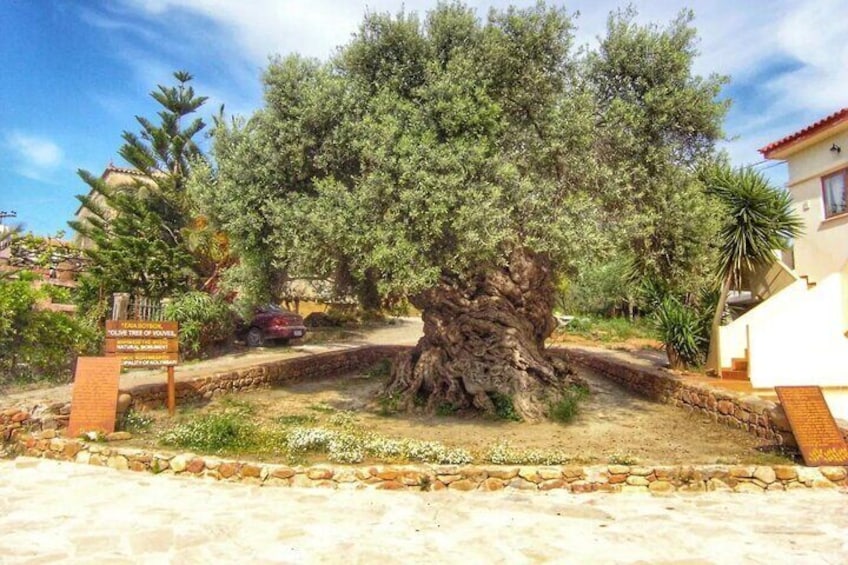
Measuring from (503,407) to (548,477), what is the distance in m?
3.93

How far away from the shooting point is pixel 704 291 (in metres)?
15.2

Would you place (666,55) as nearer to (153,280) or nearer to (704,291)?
(704,291)

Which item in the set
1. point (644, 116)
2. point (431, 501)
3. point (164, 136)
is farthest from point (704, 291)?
point (164, 136)

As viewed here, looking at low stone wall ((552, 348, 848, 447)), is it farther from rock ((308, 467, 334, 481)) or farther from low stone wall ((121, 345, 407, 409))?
low stone wall ((121, 345, 407, 409))

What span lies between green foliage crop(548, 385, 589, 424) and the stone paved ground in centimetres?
397

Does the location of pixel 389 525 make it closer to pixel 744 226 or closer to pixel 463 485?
pixel 463 485

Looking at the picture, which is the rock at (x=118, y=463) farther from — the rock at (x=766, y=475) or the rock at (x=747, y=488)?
the rock at (x=766, y=475)

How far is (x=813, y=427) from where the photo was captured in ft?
25.4

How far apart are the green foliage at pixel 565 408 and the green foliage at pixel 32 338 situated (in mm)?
10596

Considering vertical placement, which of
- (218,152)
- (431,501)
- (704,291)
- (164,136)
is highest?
(164,136)

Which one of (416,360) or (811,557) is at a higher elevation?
(416,360)

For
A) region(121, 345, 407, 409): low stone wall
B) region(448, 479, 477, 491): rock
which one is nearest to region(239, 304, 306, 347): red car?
region(121, 345, 407, 409): low stone wall

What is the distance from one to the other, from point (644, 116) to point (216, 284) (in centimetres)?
1363

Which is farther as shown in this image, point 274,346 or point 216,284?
point 274,346
